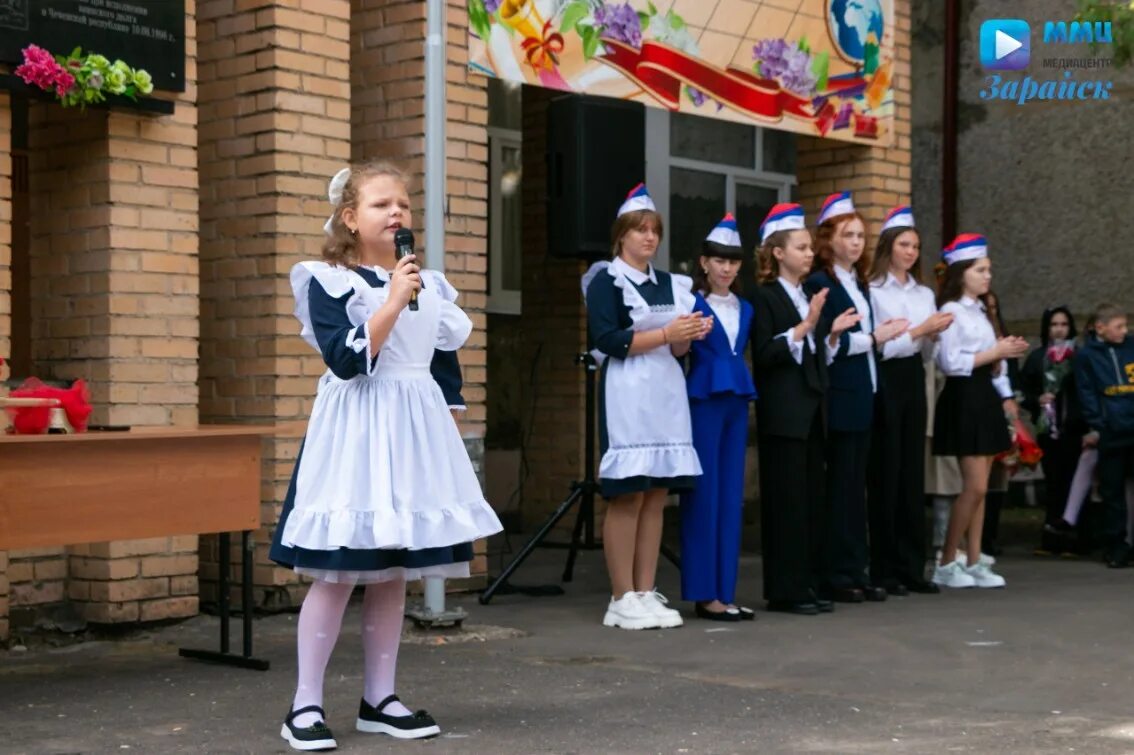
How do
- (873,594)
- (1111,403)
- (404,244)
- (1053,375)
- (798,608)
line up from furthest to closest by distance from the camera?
(1053,375)
(1111,403)
(873,594)
(798,608)
(404,244)

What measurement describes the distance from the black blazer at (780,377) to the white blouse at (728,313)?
0.16m

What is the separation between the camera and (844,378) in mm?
8523

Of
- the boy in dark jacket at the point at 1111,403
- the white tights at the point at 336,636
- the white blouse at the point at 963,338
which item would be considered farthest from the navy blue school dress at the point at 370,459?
the boy in dark jacket at the point at 1111,403

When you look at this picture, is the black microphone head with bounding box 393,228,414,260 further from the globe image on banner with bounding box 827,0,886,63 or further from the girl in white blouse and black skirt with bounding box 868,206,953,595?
the globe image on banner with bounding box 827,0,886,63

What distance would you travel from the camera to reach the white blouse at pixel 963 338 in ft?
30.1

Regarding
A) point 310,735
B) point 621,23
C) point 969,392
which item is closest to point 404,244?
point 310,735

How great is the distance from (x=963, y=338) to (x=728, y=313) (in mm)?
1786

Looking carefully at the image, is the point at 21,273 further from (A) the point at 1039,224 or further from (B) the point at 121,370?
(A) the point at 1039,224

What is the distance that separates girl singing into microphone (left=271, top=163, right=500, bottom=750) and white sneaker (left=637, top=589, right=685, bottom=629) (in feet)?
8.24

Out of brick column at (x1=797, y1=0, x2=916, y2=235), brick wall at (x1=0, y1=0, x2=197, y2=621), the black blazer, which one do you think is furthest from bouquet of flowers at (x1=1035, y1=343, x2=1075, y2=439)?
brick wall at (x1=0, y1=0, x2=197, y2=621)

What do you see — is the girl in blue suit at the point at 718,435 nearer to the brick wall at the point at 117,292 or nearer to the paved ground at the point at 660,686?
the paved ground at the point at 660,686

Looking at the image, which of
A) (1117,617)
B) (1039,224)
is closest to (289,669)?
(1117,617)

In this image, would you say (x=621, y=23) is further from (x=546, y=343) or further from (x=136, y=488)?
(x=136, y=488)

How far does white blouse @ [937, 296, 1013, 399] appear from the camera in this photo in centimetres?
917
